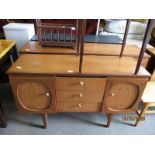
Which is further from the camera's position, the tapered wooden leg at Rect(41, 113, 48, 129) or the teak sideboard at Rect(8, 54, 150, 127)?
the tapered wooden leg at Rect(41, 113, 48, 129)

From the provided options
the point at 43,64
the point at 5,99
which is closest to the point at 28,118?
the point at 5,99

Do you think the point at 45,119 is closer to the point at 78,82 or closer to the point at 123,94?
the point at 78,82

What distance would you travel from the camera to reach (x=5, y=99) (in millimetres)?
1771

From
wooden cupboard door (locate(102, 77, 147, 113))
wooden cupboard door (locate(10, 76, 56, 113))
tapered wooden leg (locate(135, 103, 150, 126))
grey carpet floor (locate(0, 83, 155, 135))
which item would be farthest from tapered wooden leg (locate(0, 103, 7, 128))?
tapered wooden leg (locate(135, 103, 150, 126))

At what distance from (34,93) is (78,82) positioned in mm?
383

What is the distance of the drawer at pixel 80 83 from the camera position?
3.48 feet

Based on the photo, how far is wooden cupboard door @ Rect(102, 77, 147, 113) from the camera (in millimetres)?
1086

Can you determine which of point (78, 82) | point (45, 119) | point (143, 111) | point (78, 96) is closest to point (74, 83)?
point (78, 82)

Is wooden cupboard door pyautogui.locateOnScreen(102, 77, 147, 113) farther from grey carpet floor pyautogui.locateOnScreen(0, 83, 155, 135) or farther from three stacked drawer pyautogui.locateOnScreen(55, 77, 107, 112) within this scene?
grey carpet floor pyautogui.locateOnScreen(0, 83, 155, 135)

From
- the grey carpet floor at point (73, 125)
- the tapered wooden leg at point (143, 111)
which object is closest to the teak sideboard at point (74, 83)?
the tapered wooden leg at point (143, 111)

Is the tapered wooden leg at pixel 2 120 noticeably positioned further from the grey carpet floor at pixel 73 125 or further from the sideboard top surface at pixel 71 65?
the sideboard top surface at pixel 71 65

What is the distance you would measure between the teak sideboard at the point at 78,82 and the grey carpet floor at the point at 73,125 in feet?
0.96

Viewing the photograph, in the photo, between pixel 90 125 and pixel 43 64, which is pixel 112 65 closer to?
pixel 43 64
